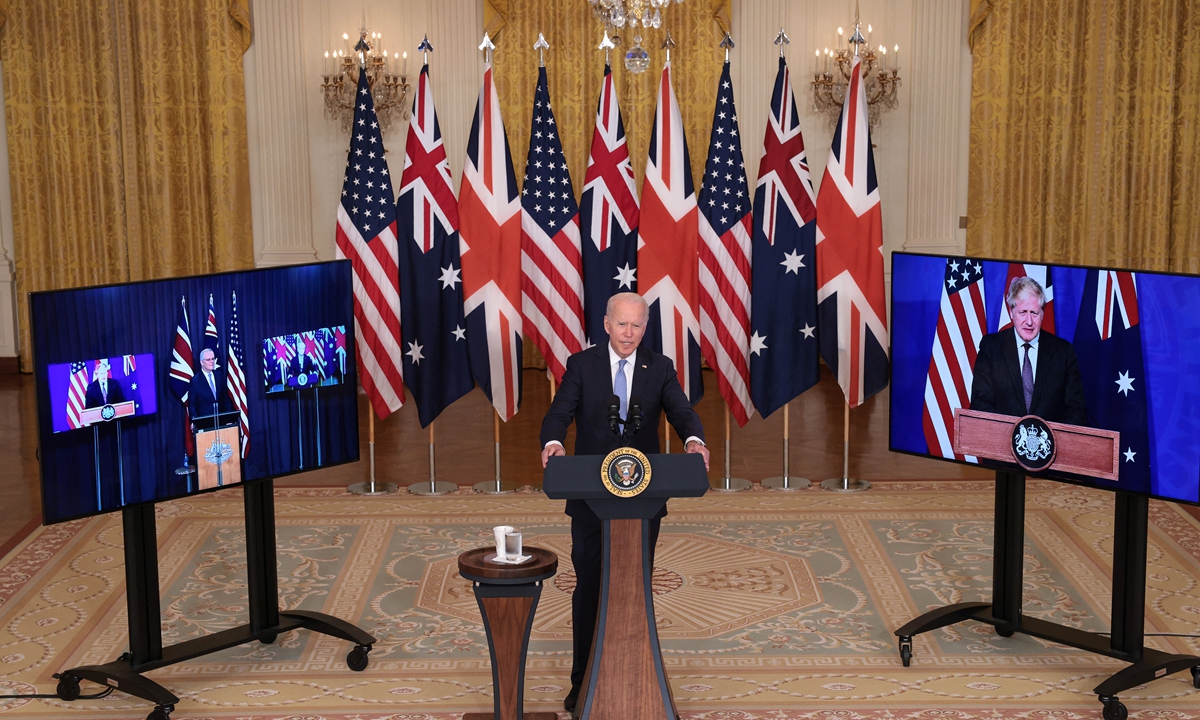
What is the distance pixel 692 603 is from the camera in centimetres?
671

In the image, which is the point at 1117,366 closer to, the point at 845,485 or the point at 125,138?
the point at 845,485

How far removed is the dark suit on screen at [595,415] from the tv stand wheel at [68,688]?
2.27m

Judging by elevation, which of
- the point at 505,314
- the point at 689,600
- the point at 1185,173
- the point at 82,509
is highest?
the point at 1185,173

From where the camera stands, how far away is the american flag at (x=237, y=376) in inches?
219

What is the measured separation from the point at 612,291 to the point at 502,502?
5.50 feet

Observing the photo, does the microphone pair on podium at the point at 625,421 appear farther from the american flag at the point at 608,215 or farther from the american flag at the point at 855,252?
the american flag at the point at 855,252

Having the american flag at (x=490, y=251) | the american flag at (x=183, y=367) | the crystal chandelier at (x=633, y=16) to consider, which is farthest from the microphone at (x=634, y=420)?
the american flag at (x=490, y=251)

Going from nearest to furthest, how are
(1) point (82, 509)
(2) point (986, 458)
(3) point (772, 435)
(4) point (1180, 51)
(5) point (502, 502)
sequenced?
(1) point (82, 509) → (2) point (986, 458) → (5) point (502, 502) → (3) point (772, 435) → (4) point (1180, 51)

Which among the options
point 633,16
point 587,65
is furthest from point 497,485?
point 587,65

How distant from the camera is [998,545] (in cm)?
614

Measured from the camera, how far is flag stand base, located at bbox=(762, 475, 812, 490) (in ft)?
29.3

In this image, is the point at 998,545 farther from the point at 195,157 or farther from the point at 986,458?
the point at 195,157

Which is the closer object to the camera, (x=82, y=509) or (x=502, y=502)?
(x=82, y=509)

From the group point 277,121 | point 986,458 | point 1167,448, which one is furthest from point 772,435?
point 277,121
